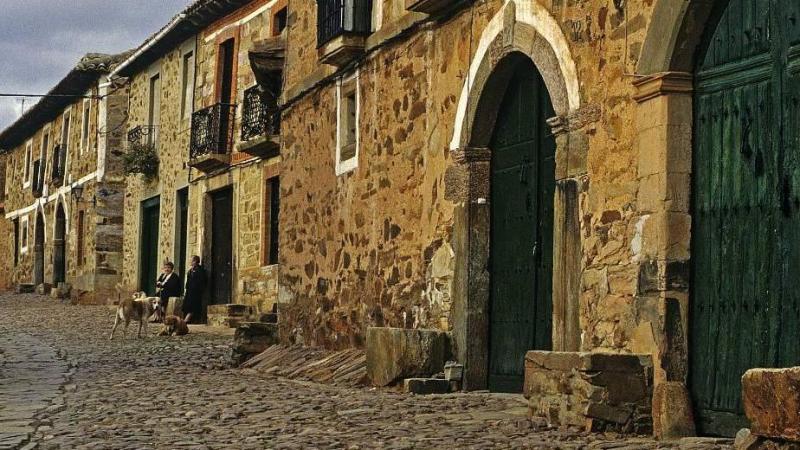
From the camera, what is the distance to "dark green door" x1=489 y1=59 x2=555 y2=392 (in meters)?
9.19

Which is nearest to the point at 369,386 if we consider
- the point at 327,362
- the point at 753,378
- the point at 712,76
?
the point at 327,362

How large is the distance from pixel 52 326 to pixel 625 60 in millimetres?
17092

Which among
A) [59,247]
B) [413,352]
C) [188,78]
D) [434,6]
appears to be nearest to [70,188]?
[59,247]

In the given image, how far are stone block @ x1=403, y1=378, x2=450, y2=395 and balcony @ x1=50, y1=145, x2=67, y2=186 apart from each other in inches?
1065

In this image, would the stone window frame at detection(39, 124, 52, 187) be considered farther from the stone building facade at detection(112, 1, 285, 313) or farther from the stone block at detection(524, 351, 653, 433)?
the stone block at detection(524, 351, 653, 433)

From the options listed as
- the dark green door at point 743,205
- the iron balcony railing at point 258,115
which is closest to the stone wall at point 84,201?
the iron balcony railing at point 258,115

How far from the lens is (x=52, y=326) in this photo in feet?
74.4

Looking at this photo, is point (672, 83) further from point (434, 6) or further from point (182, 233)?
point (182, 233)

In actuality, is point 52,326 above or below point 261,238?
below

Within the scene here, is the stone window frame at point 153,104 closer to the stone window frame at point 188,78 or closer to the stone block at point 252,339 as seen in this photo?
the stone window frame at point 188,78

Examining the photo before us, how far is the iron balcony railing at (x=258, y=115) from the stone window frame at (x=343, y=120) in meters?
6.18

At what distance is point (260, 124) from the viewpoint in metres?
20.1

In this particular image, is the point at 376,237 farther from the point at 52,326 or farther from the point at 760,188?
the point at 52,326

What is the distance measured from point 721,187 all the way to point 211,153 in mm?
15856
